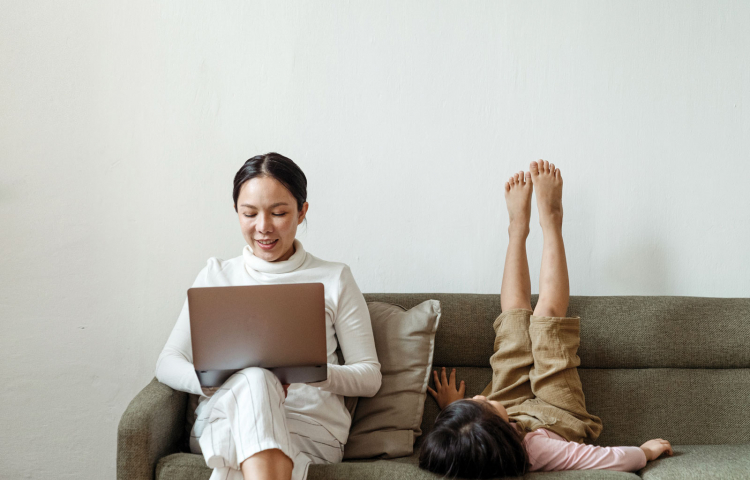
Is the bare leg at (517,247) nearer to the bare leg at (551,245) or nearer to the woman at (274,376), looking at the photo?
the bare leg at (551,245)

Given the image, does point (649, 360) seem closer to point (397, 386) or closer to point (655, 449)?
point (655, 449)

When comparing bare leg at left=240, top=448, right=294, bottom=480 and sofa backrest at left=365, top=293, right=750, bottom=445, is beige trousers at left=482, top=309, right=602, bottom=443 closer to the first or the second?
sofa backrest at left=365, top=293, right=750, bottom=445

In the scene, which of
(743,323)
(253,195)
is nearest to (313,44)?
(253,195)

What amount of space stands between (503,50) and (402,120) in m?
0.45

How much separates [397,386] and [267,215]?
63 centimetres

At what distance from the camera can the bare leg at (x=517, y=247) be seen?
193 cm

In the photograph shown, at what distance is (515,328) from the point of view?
1.84 meters

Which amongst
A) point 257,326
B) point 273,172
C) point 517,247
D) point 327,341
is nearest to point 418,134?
Result: point 517,247

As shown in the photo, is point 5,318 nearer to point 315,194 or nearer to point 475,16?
point 315,194

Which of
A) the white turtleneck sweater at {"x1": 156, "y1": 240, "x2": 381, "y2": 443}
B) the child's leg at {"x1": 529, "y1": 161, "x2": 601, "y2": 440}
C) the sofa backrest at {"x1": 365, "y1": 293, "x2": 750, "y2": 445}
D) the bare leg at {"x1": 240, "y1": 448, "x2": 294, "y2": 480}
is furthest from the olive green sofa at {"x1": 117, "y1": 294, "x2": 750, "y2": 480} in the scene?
the bare leg at {"x1": 240, "y1": 448, "x2": 294, "y2": 480}

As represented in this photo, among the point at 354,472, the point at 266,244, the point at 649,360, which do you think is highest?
the point at 266,244

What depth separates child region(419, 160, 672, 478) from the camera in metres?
1.41

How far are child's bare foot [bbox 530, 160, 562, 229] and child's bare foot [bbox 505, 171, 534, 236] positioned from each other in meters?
0.04

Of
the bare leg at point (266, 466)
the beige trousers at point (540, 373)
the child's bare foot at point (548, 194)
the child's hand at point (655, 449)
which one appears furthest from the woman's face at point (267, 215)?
the child's hand at point (655, 449)
